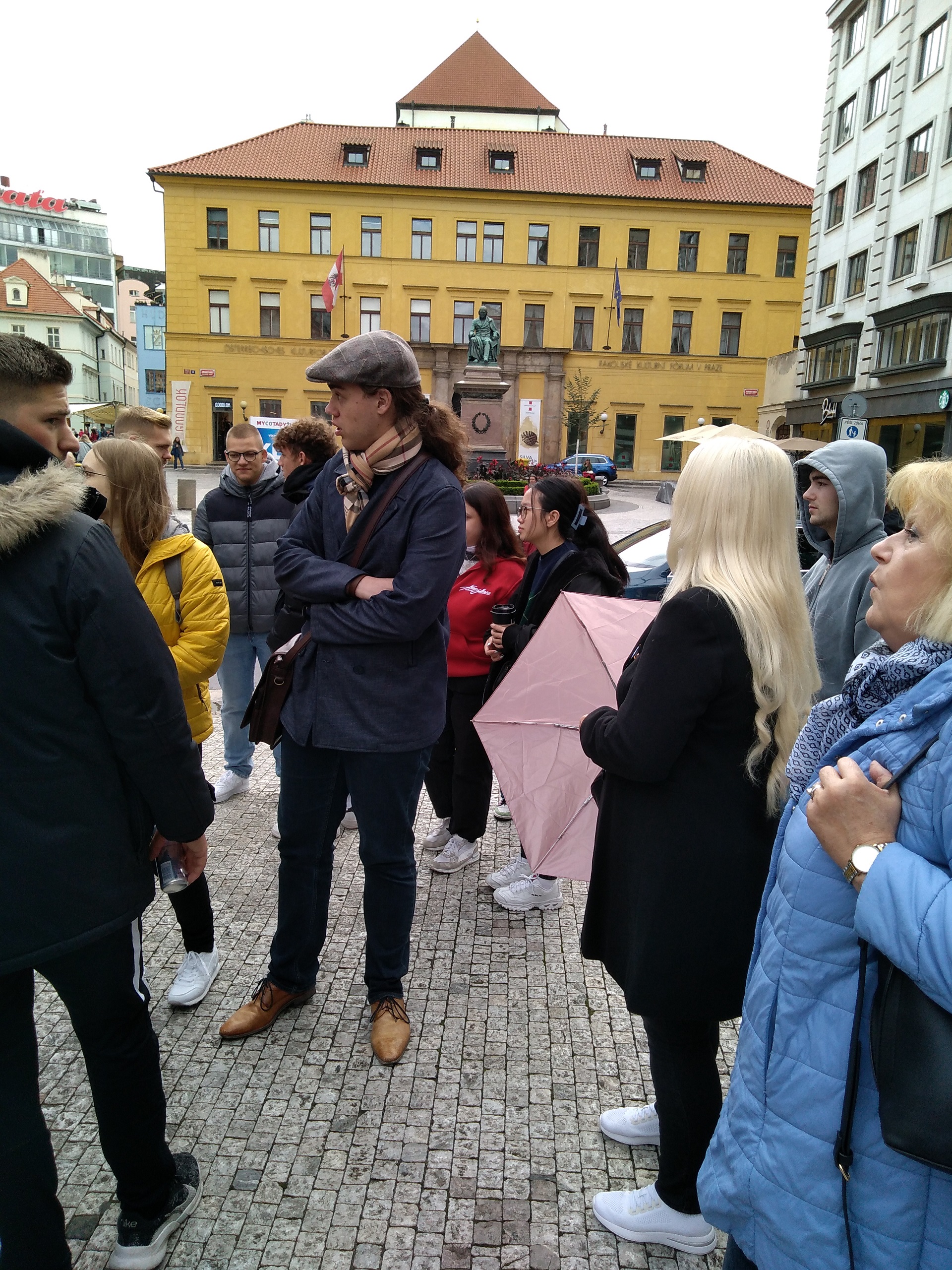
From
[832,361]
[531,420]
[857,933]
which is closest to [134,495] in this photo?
[857,933]

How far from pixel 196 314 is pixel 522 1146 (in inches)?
1719

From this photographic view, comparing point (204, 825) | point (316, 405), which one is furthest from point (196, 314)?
point (204, 825)

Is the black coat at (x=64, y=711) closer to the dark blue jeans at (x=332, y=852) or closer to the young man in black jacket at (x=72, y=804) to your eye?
the young man in black jacket at (x=72, y=804)

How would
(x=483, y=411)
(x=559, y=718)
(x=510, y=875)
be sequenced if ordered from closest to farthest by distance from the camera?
(x=559, y=718) → (x=510, y=875) → (x=483, y=411)

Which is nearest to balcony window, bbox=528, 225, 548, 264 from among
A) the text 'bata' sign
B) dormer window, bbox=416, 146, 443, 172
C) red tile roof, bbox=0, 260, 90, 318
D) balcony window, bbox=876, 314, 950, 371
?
dormer window, bbox=416, 146, 443, 172

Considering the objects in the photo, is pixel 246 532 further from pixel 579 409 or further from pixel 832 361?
pixel 579 409

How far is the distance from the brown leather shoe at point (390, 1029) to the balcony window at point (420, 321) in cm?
4063

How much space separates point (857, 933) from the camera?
1.31 metres

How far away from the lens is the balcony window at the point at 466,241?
4047 centimetres

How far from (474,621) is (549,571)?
21.2 inches

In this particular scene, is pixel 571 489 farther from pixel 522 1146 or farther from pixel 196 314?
pixel 196 314

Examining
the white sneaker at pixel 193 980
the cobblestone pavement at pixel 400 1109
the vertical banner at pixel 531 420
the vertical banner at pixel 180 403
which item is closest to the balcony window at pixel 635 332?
the vertical banner at pixel 531 420

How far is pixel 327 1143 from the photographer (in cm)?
242

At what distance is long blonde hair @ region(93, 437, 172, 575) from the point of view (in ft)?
9.50
